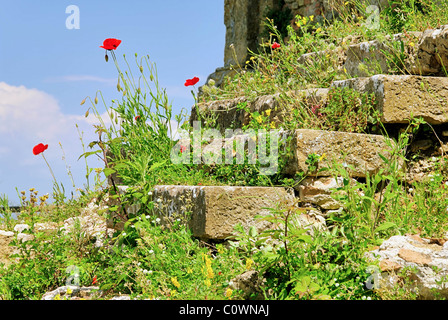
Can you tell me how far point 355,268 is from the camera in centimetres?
280

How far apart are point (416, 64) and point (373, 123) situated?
1.02 meters

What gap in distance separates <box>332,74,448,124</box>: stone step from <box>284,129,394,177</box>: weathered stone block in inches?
12.2

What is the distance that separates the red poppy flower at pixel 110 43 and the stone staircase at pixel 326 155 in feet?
4.72

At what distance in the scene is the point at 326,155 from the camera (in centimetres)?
377

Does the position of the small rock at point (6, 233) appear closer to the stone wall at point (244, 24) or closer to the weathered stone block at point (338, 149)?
the weathered stone block at point (338, 149)

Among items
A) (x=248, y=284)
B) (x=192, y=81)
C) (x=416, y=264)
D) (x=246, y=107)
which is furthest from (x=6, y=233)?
(x=416, y=264)

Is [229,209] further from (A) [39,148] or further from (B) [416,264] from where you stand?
(A) [39,148]

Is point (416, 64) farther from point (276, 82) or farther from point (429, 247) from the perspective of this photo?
point (429, 247)

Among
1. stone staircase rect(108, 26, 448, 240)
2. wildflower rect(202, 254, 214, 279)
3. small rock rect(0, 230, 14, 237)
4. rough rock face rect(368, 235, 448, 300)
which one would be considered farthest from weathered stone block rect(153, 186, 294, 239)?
small rock rect(0, 230, 14, 237)

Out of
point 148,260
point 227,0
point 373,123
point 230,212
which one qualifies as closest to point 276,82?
point 373,123

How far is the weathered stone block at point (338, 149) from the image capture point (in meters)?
3.70

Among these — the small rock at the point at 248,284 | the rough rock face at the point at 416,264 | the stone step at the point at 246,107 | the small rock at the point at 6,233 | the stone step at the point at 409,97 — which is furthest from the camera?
the small rock at the point at 6,233

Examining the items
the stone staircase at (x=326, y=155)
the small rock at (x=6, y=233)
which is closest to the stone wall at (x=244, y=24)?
the stone staircase at (x=326, y=155)

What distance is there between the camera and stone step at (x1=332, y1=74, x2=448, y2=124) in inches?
158
